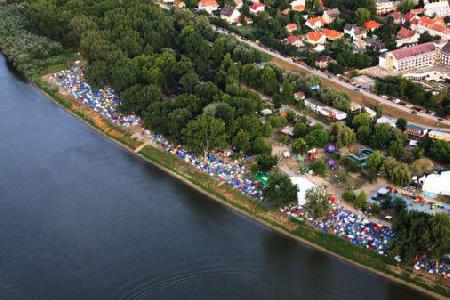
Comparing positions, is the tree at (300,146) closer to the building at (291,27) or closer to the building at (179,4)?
the building at (291,27)

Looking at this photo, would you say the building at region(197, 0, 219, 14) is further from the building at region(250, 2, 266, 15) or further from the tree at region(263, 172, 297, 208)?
the tree at region(263, 172, 297, 208)

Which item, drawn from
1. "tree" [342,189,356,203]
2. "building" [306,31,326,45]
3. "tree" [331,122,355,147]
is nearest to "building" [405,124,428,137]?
"tree" [331,122,355,147]

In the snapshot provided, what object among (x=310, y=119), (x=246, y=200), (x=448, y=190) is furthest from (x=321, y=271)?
(x=310, y=119)

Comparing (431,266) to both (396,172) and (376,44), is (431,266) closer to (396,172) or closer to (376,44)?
(396,172)

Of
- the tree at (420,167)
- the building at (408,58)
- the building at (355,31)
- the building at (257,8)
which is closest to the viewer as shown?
the tree at (420,167)

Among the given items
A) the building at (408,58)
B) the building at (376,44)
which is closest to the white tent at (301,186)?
the building at (408,58)
